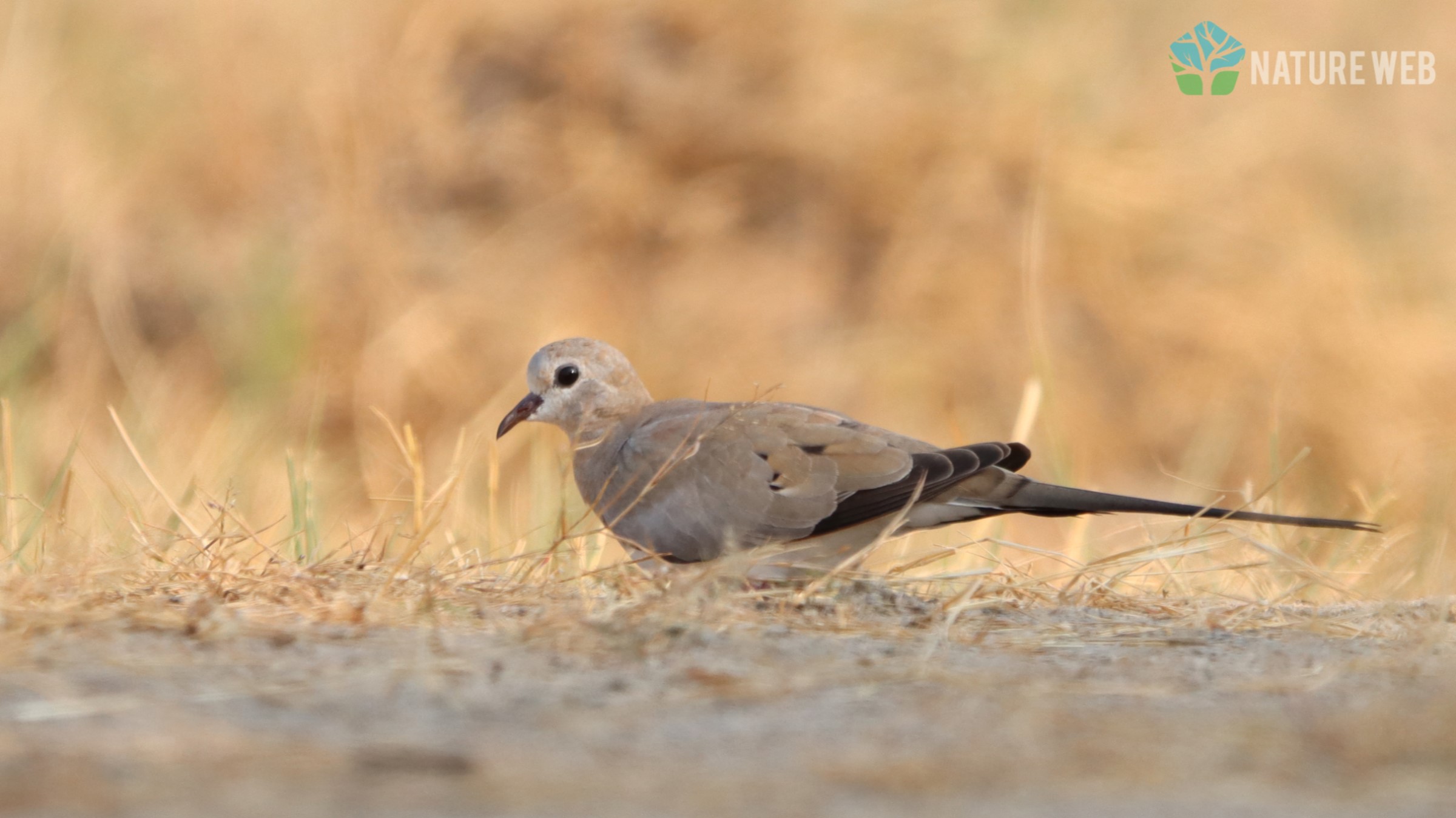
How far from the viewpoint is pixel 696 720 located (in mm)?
1744

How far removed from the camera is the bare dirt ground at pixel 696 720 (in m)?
1.43

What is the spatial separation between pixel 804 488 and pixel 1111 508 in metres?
0.65

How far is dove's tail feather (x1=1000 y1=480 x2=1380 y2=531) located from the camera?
9.84 feet

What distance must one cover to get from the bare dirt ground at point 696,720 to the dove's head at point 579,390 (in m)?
1.53

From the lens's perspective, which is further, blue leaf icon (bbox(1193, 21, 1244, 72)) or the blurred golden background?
blue leaf icon (bbox(1193, 21, 1244, 72))

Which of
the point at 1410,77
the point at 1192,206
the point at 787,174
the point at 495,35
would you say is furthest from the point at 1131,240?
the point at 495,35

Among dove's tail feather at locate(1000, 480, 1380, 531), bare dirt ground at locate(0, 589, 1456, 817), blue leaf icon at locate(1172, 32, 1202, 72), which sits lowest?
bare dirt ground at locate(0, 589, 1456, 817)

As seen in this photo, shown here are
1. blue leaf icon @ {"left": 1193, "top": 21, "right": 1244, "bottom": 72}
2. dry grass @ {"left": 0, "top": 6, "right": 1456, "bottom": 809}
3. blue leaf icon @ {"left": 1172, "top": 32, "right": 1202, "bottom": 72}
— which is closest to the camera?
dry grass @ {"left": 0, "top": 6, "right": 1456, "bottom": 809}

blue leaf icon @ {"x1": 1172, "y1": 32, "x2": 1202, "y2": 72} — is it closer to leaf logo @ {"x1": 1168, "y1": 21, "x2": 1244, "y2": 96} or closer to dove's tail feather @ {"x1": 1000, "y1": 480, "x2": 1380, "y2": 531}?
leaf logo @ {"x1": 1168, "y1": 21, "x2": 1244, "y2": 96}

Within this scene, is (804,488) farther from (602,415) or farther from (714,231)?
(714,231)

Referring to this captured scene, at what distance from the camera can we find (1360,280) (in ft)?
25.6

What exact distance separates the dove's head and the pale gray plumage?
441 mm

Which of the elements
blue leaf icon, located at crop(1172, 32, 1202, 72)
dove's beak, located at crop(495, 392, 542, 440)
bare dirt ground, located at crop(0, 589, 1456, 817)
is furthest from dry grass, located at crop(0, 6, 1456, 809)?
bare dirt ground, located at crop(0, 589, 1456, 817)

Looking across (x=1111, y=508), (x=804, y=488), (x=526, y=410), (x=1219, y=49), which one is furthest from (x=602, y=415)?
(x=1219, y=49)
